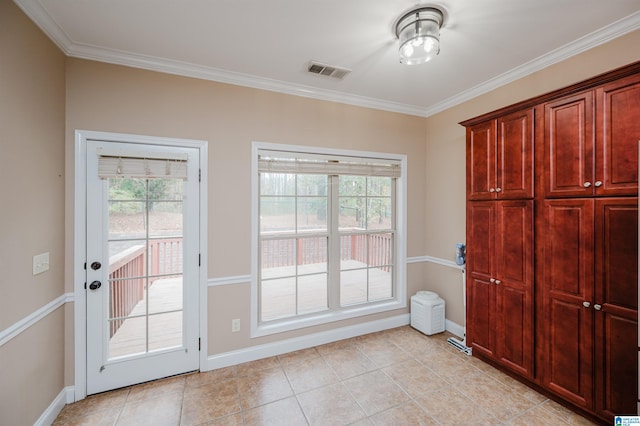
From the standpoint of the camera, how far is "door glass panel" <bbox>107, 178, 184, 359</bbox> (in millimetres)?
2303

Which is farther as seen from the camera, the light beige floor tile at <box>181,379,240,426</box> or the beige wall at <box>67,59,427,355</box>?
the beige wall at <box>67,59,427,355</box>

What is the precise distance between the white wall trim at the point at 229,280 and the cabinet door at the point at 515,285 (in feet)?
7.92

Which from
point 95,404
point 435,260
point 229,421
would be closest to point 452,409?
point 229,421

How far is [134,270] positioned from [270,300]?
135cm

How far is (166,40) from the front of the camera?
2105 millimetres

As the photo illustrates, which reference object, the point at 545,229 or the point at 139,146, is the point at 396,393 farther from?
the point at 139,146

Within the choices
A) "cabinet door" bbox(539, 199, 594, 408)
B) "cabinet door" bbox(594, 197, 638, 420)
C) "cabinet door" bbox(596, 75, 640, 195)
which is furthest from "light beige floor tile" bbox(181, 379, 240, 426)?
"cabinet door" bbox(596, 75, 640, 195)

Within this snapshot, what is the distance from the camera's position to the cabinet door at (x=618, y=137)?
1710mm

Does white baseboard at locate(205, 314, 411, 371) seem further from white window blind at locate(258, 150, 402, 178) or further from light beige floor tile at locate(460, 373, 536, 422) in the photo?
white window blind at locate(258, 150, 402, 178)

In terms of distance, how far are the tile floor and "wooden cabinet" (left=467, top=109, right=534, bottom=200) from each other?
1662mm

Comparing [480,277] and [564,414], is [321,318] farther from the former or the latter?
[564,414]

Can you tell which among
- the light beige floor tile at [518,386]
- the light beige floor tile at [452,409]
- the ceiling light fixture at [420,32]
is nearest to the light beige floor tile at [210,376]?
the light beige floor tile at [452,409]

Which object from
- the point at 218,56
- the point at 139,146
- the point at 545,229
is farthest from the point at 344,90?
the point at 545,229

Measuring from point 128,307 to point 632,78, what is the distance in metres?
4.10
